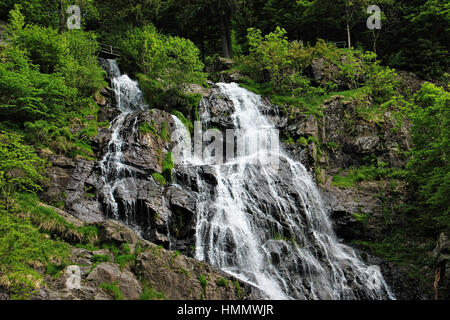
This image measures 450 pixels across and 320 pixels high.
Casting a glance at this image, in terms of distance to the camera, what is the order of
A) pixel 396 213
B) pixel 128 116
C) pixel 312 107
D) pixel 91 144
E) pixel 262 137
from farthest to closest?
1. pixel 312 107
2. pixel 262 137
3. pixel 128 116
4. pixel 396 213
5. pixel 91 144

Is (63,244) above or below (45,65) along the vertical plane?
below

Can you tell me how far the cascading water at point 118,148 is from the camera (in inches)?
515

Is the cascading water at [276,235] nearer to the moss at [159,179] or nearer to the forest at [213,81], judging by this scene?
the moss at [159,179]

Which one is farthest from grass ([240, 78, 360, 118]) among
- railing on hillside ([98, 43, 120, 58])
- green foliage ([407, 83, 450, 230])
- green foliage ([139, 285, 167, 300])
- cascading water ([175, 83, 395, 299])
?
green foliage ([139, 285, 167, 300])

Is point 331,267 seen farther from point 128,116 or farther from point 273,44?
point 273,44

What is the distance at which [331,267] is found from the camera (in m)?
13.6

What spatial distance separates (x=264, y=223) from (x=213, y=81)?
15383mm

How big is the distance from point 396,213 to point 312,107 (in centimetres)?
895

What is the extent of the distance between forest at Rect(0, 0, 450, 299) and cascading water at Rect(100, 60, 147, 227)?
2.44 ft

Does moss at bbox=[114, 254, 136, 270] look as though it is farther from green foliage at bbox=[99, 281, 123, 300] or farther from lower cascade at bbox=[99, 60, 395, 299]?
lower cascade at bbox=[99, 60, 395, 299]

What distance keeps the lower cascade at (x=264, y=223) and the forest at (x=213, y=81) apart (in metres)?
1.50

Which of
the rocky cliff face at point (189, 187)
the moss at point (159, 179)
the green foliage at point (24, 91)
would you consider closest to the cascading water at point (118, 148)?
the rocky cliff face at point (189, 187)

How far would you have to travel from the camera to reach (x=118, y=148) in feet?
51.0
